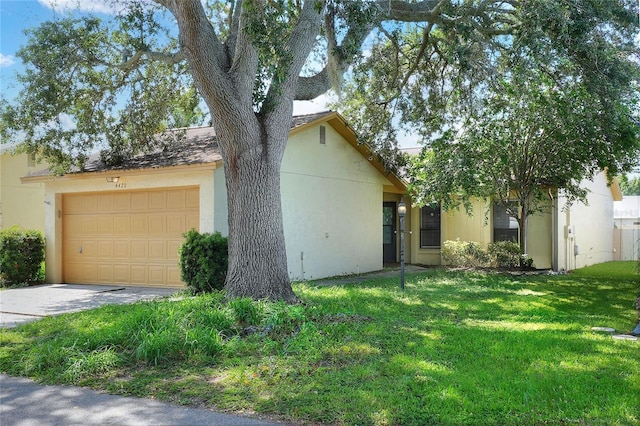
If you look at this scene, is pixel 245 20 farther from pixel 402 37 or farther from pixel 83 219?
pixel 83 219

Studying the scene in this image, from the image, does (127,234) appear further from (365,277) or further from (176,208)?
(365,277)

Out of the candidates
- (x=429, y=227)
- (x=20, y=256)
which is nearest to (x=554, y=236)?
(x=429, y=227)

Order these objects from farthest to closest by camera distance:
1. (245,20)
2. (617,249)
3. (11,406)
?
(617,249), (245,20), (11,406)

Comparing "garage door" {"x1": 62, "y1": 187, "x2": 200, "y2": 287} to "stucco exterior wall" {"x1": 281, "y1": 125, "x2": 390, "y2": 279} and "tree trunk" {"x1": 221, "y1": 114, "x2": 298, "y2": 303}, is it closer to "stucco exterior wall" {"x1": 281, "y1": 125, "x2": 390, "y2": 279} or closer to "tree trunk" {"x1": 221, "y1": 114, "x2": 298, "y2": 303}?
"stucco exterior wall" {"x1": 281, "y1": 125, "x2": 390, "y2": 279}

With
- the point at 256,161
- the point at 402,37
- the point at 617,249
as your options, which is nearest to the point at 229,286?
the point at 256,161


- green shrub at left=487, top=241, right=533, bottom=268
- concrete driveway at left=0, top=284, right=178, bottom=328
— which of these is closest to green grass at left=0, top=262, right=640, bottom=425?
concrete driveway at left=0, top=284, right=178, bottom=328

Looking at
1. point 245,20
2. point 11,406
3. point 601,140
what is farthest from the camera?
point 601,140

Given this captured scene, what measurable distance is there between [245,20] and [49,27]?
594 centimetres

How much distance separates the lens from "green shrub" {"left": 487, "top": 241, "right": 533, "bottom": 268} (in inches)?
650

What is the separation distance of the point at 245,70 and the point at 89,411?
597 cm

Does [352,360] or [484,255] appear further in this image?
[484,255]

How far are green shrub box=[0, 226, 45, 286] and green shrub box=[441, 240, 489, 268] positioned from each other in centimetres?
1251

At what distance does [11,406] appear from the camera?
477 cm

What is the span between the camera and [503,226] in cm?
1841
